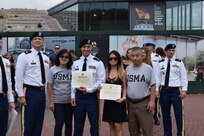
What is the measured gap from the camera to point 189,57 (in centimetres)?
1855

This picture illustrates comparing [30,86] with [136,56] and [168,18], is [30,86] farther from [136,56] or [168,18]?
[168,18]

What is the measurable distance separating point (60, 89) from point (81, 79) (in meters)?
0.58

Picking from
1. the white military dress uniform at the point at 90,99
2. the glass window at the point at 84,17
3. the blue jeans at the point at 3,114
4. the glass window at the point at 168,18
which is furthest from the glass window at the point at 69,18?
the blue jeans at the point at 3,114

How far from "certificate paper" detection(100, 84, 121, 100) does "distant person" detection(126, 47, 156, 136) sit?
195mm

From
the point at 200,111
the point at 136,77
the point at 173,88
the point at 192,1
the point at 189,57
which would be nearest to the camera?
the point at 136,77

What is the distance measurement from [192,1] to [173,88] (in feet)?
104

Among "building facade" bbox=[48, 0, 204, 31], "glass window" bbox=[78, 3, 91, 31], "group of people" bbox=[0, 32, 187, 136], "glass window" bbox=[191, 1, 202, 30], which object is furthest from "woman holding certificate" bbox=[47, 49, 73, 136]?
"glass window" bbox=[191, 1, 202, 30]

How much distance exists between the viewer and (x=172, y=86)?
8391 mm

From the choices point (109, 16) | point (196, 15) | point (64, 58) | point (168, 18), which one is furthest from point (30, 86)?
point (196, 15)

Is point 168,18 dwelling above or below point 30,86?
above

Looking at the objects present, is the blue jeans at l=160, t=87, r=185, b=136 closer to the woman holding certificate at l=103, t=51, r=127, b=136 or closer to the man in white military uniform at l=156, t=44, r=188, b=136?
the man in white military uniform at l=156, t=44, r=188, b=136

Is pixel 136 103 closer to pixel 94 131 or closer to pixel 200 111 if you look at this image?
pixel 94 131

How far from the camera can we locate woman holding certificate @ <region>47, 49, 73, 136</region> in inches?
296

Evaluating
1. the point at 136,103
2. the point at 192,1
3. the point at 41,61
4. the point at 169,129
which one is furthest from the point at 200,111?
the point at 192,1
